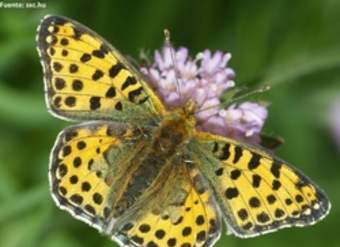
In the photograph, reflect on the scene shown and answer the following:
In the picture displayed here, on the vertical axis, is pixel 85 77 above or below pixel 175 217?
above

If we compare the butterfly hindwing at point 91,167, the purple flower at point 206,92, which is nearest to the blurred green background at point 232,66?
the purple flower at point 206,92

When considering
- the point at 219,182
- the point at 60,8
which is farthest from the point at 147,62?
A: the point at 60,8

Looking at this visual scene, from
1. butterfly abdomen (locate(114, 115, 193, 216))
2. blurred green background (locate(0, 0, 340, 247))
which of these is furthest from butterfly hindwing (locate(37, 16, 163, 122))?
blurred green background (locate(0, 0, 340, 247))

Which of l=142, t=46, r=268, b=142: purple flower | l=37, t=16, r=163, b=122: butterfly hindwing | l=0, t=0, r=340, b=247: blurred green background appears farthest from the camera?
l=0, t=0, r=340, b=247: blurred green background

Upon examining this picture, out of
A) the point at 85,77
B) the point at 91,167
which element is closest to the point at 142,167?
the point at 91,167

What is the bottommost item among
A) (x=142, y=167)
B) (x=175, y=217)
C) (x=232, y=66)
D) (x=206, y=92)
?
(x=175, y=217)

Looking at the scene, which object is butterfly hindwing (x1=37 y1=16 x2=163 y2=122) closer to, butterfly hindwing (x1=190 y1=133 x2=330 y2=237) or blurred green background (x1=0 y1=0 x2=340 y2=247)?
butterfly hindwing (x1=190 y1=133 x2=330 y2=237)

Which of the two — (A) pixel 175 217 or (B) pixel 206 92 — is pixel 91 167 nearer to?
(A) pixel 175 217
